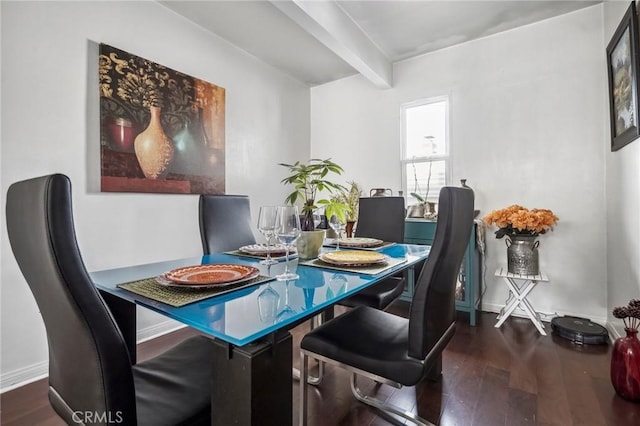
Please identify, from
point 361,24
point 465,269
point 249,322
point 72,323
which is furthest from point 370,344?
point 361,24

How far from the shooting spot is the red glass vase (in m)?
1.52

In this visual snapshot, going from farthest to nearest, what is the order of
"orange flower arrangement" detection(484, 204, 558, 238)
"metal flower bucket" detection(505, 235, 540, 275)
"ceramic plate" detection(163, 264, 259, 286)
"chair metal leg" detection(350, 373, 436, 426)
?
"metal flower bucket" detection(505, 235, 540, 275) → "orange flower arrangement" detection(484, 204, 558, 238) → "chair metal leg" detection(350, 373, 436, 426) → "ceramic plate" detection(163, 264, 259, 286)

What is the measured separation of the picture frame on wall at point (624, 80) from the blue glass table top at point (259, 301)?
178cm

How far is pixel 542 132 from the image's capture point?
8.73 ft

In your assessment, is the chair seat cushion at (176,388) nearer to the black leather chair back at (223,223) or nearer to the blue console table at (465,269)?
the black leather chair back at (223,223)

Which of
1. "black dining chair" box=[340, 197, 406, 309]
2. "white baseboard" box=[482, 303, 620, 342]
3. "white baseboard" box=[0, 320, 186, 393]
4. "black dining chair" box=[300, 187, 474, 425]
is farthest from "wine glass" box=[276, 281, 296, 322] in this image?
"white baseboard" box=[482, 303, 620, 342]

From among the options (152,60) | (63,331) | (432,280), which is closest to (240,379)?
(63,331)

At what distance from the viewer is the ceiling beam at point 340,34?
214 cm

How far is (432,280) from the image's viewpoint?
38.5 inches

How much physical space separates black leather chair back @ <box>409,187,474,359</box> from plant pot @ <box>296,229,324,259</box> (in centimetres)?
57

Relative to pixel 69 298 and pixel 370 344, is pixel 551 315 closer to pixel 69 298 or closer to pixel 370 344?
pixel 370 344

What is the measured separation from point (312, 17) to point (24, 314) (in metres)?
2.68

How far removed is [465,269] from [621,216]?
42.8 inches

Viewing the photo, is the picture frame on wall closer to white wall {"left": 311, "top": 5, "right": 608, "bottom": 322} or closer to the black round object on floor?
white wall {"left": 311, "top": 5, "right": 608, "bottom": 322}
